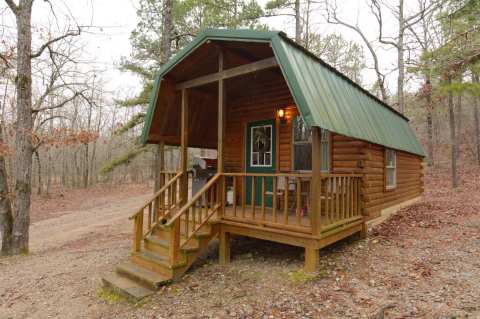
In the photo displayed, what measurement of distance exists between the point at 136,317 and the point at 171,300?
56 centimetres

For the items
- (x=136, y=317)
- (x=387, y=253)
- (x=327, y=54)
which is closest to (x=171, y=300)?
(x=136, y=317)

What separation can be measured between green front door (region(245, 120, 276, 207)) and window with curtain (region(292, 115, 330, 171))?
64 centimetres

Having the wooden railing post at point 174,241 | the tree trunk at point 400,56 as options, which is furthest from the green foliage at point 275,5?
the wooden railing post at point 174,241

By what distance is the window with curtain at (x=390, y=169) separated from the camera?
827 cm

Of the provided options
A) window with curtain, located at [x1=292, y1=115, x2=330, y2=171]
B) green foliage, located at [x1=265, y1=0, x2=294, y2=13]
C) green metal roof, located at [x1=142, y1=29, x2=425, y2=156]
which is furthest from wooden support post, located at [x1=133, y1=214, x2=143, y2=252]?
green foliage, located at [x1=265, y1=0, x2=294, y2=13]

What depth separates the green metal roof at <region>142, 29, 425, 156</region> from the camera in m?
4.50

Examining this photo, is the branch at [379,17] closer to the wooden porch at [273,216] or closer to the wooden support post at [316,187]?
the wooden porch at [273,216]

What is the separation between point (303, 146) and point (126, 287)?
5014 millimetres

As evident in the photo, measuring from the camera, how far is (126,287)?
5.07m

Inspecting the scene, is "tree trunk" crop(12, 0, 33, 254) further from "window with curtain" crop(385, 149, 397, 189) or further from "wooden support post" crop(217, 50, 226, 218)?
"window with curtain" crop(385, 149, 397, 189)

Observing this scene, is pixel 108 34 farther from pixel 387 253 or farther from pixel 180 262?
pixel 387 253

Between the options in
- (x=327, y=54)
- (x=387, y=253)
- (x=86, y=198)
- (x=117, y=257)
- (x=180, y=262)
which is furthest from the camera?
(x=86, y=198)

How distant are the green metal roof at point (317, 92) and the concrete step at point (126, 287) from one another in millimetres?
3219

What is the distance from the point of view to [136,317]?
169 inches
